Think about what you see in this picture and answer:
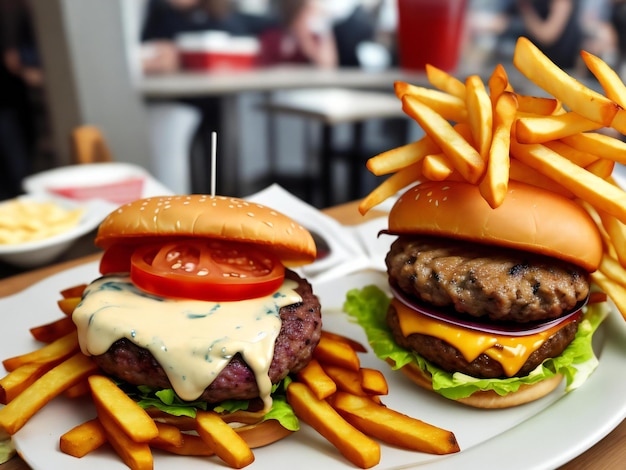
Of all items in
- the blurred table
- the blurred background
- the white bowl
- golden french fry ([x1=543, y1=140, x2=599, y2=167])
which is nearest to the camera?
golden french fry ([x1=543, y1=140, x2=599, y2=167])

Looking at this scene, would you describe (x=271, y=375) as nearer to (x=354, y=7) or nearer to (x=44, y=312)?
(x=44, y=312)

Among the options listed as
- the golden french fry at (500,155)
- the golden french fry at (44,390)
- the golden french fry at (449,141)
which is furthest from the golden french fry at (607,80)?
the golden french fry at (44,390)

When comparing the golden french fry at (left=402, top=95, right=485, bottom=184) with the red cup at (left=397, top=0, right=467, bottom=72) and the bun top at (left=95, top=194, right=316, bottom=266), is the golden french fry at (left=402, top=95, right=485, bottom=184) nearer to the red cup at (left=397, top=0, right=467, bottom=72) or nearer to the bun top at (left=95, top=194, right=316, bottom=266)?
the bun top at (left=95, top=194, right=316, bottom=266)

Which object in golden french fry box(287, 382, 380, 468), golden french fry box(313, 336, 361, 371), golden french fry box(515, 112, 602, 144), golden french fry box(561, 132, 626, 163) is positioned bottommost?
golden french fry box(287, 382, 380, 468)

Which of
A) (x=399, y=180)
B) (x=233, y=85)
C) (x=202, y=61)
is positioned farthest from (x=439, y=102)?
(x=202, y=61)

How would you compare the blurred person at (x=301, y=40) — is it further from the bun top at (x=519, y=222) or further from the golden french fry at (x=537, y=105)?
the bun top at (x=519, y=222)

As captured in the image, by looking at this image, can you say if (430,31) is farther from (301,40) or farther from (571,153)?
(301,40)

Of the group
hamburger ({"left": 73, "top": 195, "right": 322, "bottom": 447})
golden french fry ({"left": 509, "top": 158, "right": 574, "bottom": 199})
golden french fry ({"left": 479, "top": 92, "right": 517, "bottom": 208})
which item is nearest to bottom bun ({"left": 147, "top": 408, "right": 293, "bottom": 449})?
hamburger ({"left": 73, "top": 195, "right": 322, "bottom": 447})

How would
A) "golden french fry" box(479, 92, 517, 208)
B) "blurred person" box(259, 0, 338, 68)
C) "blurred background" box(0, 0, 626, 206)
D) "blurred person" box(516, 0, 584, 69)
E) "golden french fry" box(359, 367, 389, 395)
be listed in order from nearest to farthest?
"golden french fry" box(479, 92, 517, 208), "golden french fry" box(359, 367, 389, 395), "blurred background" box(0, 0, 626, 206), "blurred person" box(516, 0, 584, 69), "blurred person" box(259, 0, 338, 68)
